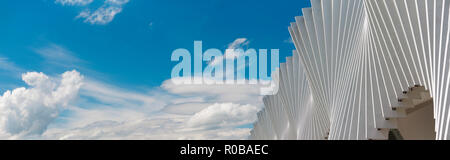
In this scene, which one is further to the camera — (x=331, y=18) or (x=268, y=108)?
(x=268, y=108)

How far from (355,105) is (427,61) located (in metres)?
3.26

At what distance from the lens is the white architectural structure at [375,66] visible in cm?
616

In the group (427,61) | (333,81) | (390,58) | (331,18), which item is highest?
(331,18)

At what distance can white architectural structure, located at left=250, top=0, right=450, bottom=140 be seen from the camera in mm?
6163

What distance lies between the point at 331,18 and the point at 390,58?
4.43 meters

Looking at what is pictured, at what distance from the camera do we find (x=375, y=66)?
8.99 metres

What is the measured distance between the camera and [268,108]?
100ft

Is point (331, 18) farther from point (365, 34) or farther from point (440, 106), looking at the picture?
point (440, 106)
